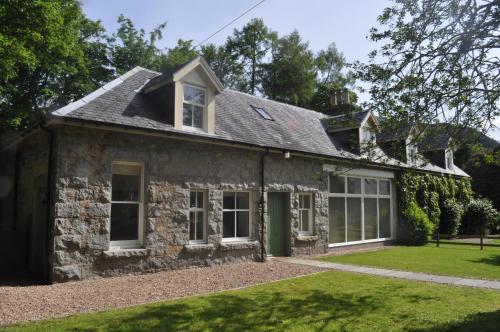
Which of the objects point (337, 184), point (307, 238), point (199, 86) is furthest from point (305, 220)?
point (199, 86)

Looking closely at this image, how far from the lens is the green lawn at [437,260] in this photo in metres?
11.2

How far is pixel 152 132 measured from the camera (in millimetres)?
10453

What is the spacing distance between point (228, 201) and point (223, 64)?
85.7 ft

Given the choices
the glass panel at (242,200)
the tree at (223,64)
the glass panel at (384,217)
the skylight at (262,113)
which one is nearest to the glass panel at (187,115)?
the glass panel at (242,200)

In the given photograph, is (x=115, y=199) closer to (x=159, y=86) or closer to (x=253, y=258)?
(x=159, y=86)

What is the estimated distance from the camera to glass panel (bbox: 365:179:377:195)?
60.3ft

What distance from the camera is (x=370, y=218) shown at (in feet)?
60.7

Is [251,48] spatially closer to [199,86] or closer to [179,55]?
[179,55]

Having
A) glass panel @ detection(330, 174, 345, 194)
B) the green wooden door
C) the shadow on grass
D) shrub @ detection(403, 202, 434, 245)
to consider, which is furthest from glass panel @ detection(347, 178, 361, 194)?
the shadow on grass

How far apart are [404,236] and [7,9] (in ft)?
64.8

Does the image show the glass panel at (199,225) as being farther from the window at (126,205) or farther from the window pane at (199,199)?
the window at (126,205)

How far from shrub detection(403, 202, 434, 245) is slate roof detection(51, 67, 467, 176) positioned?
15.6 ft

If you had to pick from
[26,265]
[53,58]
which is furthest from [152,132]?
[53,58]

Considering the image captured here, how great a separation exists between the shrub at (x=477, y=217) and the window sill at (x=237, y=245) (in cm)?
1781
